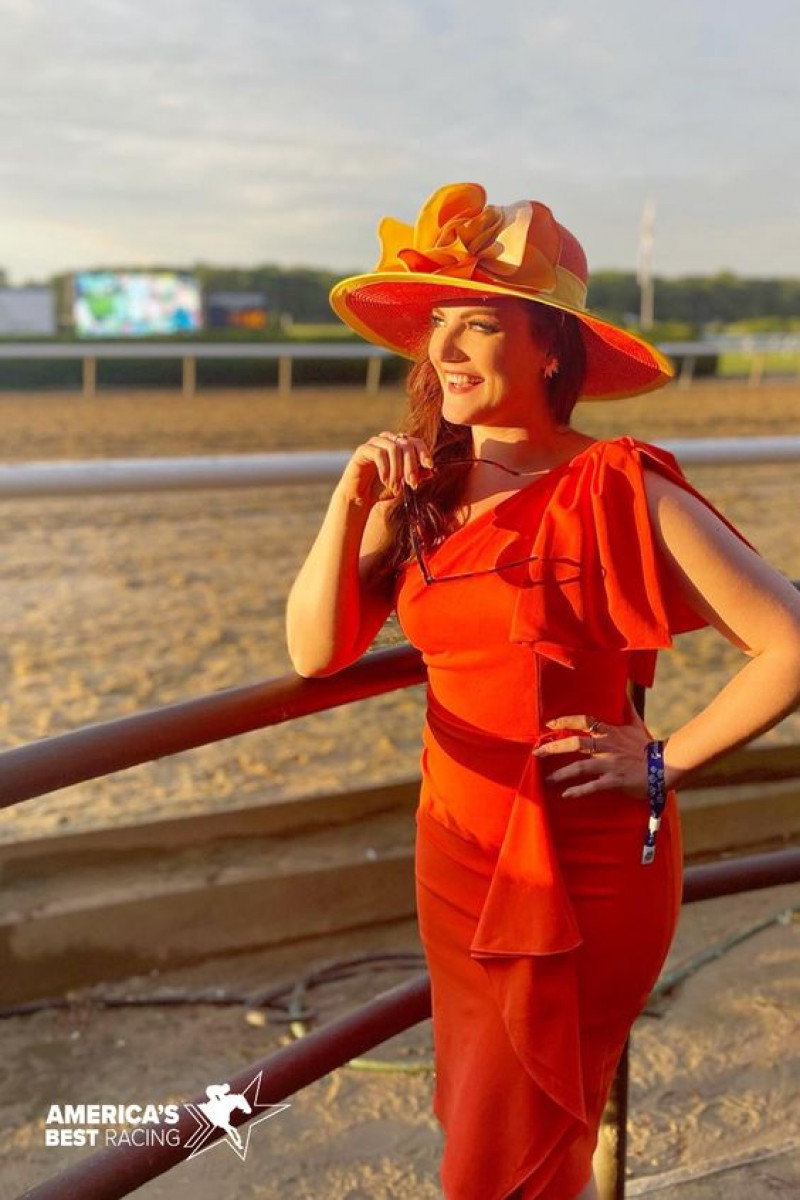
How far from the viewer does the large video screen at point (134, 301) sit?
2988 cm

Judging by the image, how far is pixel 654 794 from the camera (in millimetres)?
1478

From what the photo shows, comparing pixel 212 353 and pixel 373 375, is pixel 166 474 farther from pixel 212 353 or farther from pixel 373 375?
pixel 373 375

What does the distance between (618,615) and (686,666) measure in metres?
4.29

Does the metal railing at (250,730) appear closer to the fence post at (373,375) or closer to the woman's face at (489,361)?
the woman's face at (489,361)

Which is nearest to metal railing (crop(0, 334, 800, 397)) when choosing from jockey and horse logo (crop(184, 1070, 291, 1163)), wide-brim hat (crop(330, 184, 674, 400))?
wide-brim hat (crop(330, 184, 674, 400))

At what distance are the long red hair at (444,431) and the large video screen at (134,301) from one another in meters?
29.2

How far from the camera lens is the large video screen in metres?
29.9

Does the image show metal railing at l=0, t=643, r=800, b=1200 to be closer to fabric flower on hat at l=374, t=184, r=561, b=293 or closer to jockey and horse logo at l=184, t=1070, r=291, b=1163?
jockey and horse logo at l=184, t=1070, r=291, b=1163

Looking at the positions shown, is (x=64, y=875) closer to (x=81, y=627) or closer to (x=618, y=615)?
(x=618, y=615)

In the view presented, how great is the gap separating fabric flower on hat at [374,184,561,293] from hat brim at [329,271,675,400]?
23 mm

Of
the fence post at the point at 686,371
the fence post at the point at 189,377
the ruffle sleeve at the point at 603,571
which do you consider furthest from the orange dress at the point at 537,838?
the fence post at the point at 686,371

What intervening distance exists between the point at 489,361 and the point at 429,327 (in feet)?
0.84

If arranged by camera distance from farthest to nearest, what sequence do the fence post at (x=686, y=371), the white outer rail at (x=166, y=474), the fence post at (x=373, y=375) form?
the fence post at (x=686, y=371) → the fence post at (x=373, y=375) → the white outer rail at (x=166, y=474)

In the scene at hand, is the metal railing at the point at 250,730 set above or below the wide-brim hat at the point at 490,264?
below
